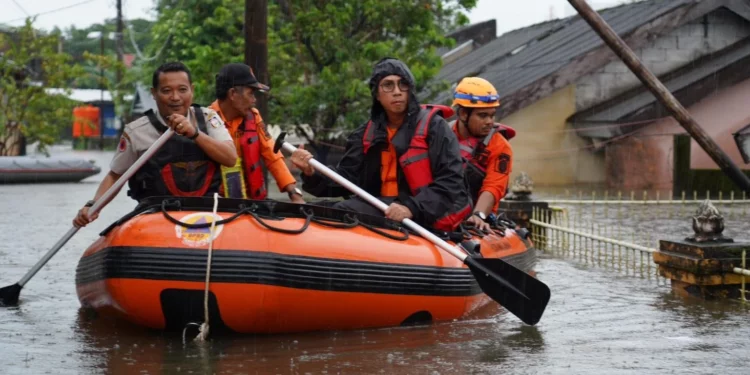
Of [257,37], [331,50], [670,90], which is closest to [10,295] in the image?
[257,37]

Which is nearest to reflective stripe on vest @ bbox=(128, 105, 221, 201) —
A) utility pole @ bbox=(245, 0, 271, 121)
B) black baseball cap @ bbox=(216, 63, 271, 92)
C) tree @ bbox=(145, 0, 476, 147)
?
black baseball cap @ bbox=(216, 63, 271, 92)

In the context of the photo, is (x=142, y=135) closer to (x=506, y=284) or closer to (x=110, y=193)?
(x=110, y=193)

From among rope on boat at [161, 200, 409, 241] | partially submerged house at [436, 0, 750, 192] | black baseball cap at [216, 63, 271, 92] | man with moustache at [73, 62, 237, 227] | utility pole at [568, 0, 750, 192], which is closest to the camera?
rope on boat at [161, 200, 409, 241]

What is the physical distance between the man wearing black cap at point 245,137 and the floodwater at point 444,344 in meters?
1.27

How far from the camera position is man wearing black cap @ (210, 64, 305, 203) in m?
8.40

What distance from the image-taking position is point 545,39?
33.0 metres

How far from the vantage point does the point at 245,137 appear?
858 centimetres

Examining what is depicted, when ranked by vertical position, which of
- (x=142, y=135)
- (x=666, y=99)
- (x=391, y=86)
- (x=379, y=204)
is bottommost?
(x=379, y=204)

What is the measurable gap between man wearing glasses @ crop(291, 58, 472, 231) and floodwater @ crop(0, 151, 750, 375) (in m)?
0.83

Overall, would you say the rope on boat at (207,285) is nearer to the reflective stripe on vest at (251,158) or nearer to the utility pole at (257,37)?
the reflective stripe on vest at (251,158)

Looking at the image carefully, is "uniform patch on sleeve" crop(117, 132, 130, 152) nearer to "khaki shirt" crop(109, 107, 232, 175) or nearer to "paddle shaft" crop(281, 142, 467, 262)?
"khaki shirt" crop(109, 107, 232, 175)

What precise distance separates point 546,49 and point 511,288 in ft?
74.6

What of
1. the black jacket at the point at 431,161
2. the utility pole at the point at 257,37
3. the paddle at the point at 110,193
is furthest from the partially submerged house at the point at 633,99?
the paddle at the point at 110,193

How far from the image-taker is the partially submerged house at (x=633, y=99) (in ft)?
83.6
